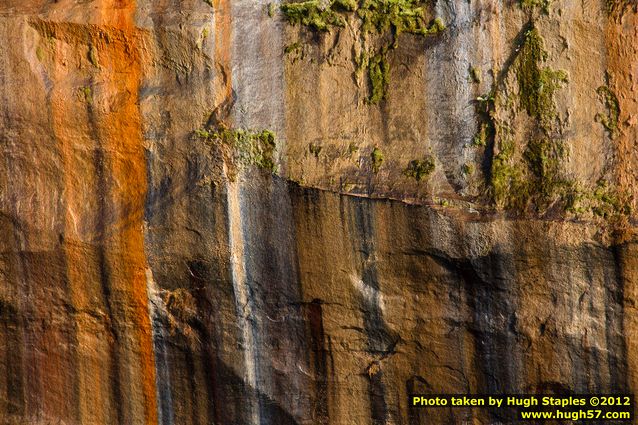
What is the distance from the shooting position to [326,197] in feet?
18.9

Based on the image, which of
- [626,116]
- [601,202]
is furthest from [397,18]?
[601,202]

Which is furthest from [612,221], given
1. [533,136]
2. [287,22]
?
[287,22]

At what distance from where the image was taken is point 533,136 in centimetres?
557

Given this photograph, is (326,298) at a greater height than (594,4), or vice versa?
(594,4)

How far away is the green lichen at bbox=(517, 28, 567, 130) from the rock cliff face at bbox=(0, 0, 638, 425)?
17 mm

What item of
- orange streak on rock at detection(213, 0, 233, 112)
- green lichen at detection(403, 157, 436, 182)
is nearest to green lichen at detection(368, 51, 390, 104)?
green lichen at detection(403, 157, 436, 182)

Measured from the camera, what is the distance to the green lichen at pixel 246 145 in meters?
5.81

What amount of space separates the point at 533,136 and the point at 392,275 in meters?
1.73

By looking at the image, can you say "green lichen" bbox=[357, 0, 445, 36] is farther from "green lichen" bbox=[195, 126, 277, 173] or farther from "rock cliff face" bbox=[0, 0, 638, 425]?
"green lichen" bbox=[195, 126, 277, 173]

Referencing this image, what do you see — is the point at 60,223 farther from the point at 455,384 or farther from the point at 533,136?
the point at 533,136

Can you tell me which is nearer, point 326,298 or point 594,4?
point 594,4

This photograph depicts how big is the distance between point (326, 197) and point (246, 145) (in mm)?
865

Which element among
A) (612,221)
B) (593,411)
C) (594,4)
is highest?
(594,4)

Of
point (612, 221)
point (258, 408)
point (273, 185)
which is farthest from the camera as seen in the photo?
point (258, 408)
